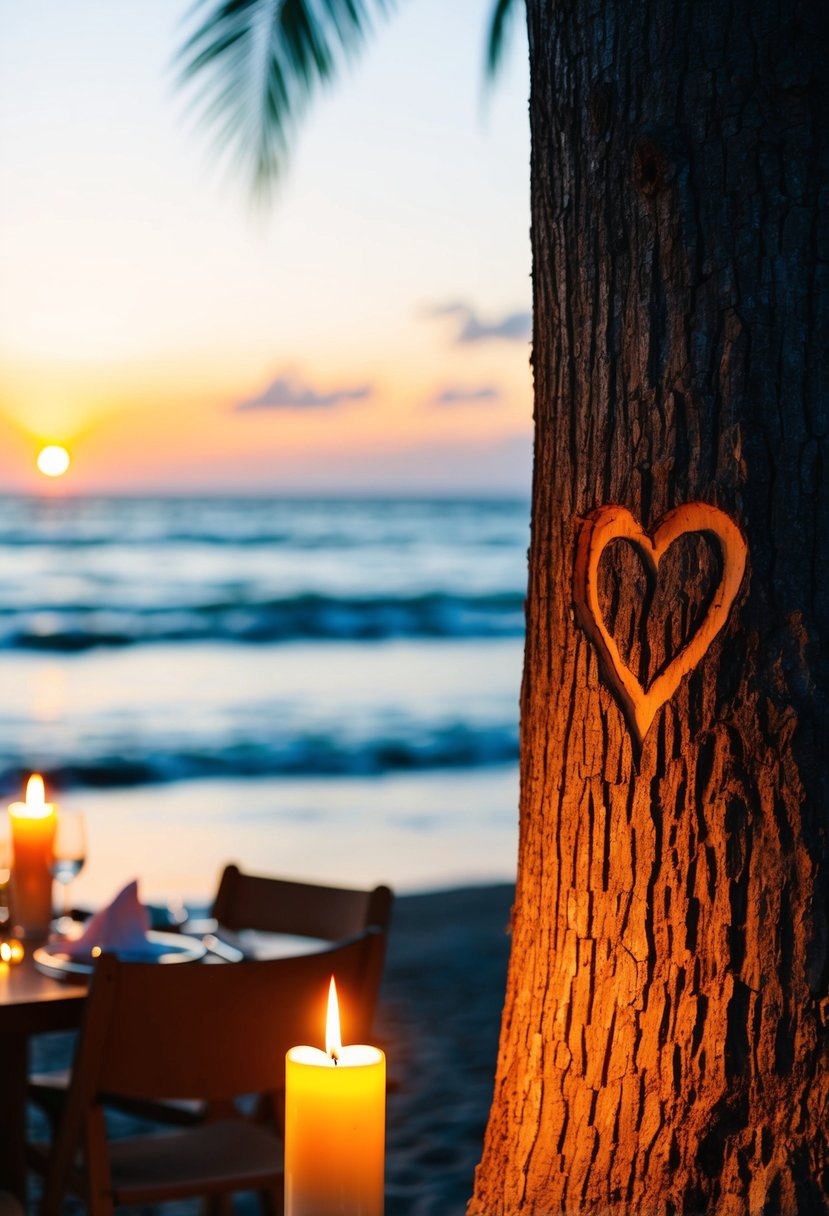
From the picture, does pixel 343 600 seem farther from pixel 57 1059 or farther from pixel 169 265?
pixel 57 1059

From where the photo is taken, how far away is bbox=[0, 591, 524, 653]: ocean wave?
1786cm

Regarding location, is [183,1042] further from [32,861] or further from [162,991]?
[32,861]

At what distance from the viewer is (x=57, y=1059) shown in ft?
13.5

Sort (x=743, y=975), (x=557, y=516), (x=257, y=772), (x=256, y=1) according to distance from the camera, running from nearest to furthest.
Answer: (x=743, y=975) → (x=557, y=516) → (x=256, y=1) → (x=257, y=772)

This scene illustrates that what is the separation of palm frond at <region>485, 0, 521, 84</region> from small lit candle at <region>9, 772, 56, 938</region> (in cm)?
483

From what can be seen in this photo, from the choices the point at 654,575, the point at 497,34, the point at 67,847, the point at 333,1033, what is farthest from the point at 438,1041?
the point at 497,34

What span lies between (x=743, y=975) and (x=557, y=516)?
492mm

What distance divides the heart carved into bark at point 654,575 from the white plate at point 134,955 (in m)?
1.17

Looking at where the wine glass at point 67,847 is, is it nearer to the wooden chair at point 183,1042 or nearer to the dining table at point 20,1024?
the dining table at point 20,1024

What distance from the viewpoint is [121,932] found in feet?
7.88

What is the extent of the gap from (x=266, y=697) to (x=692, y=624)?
41.3 feet

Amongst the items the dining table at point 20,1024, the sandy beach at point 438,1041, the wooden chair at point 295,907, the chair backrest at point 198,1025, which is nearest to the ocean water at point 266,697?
the sandy beach at point 438,1041

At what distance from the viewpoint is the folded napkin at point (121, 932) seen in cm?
236

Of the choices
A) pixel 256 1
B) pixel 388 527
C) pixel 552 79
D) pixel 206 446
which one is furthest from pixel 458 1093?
pixel 388 527
